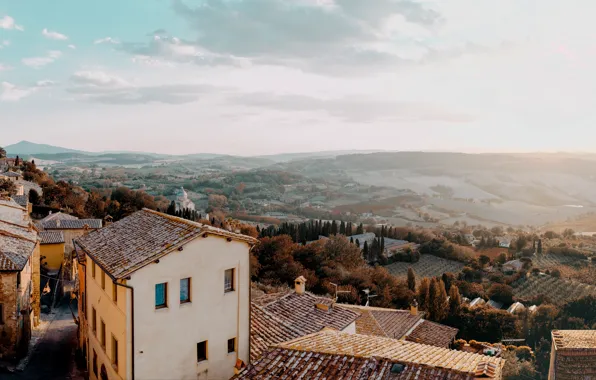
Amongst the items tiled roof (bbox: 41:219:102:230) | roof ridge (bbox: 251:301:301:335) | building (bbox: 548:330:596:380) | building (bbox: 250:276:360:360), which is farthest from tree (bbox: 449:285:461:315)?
tiled roof (bbox: 41:219:102:230)

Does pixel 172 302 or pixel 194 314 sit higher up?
pixel 172 302

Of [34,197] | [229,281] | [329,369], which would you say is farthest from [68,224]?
[329,369]

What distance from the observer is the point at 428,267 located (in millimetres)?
65812

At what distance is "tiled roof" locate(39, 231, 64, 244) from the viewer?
29570 mm

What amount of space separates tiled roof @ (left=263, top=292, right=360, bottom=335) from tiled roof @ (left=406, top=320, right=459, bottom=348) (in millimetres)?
8805

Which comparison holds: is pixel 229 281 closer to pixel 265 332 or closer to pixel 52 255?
pixel 265 332

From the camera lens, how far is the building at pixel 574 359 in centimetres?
1850

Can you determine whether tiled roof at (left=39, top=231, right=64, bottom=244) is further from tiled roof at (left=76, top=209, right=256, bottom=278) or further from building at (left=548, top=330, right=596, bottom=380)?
building at (left=548, top=330, right=596, bottom=380)

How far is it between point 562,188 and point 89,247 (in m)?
122

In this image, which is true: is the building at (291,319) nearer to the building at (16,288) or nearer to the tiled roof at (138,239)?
the tiled roof at (138,239)

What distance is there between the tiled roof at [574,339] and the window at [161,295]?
52.8ft

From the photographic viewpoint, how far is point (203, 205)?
11519cm

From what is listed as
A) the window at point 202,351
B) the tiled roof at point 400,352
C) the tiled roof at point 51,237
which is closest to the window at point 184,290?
the window at point 202,351

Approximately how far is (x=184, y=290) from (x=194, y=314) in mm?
697
